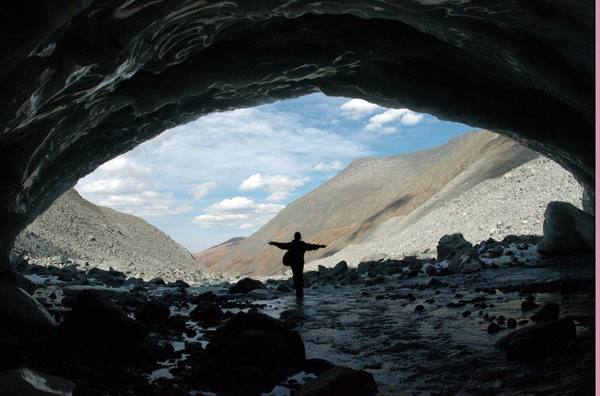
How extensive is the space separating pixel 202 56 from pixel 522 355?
213 inches

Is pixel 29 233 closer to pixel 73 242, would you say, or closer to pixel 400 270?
pixel 73 242


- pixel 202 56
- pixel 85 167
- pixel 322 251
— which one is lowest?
pixel 322 251

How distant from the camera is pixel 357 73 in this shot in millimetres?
7477

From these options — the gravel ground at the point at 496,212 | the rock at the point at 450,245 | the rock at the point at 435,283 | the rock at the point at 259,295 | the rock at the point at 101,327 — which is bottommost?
the rock at the point at 259,295

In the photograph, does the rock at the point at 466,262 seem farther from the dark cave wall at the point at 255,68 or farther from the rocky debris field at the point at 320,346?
the rocky debris field at the point at 320,346

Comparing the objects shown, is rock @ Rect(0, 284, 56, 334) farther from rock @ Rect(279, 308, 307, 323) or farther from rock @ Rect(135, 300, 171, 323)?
rock @ Rect(279, 308, 307, 323)

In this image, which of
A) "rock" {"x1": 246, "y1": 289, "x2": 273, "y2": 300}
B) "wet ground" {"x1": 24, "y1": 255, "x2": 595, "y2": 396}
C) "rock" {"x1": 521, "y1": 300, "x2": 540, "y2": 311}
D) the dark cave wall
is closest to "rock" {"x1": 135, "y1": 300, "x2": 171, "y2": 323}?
"wet ground" {"x1": 24, "y1": 255, "x2": 595, "y2": 396}

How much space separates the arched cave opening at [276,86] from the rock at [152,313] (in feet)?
3.46

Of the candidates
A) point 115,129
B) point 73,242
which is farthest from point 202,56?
point 73,242

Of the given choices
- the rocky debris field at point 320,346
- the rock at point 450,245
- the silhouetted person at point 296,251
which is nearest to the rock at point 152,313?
the rocky debris field at point 320,346

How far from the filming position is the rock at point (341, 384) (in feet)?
8.63

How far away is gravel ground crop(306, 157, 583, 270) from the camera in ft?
46.9

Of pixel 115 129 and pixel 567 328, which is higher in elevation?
pixel 115 129

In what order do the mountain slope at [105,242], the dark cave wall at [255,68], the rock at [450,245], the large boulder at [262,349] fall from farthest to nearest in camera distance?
the mountain slope at [105,242] → the rock at [450,245] → the dark cave wall at [255,68] → the large boulder at [262,349]
